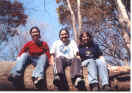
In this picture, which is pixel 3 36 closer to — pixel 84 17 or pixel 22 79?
pixel 22 79

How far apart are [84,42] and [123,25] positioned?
1093 mm

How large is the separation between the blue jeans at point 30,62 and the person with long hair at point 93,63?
2.17 ft

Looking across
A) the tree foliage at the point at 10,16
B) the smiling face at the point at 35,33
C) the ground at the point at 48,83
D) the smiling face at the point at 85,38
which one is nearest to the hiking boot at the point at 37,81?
the ground at the point at 48,83

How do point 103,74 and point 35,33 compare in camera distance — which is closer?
point 103,74

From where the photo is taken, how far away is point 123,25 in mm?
3689

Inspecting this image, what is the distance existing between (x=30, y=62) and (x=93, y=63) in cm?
103

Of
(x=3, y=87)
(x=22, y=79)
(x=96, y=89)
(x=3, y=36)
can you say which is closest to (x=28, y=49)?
(x=22, y=79)

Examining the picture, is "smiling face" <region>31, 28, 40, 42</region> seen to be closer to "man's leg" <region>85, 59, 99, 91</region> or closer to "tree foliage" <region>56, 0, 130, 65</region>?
"man's leg" <region>85, 59, 99, 91</region>

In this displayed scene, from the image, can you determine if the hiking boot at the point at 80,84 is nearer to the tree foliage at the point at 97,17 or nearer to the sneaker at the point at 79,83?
the sneaker at the point at 79,83

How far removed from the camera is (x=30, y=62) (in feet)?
9.62

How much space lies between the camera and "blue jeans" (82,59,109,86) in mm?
2574

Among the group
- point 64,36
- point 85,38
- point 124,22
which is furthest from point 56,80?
point 124,22

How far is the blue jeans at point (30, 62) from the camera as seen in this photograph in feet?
8.68

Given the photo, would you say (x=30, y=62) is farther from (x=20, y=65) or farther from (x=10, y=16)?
(x=10, y=16)
